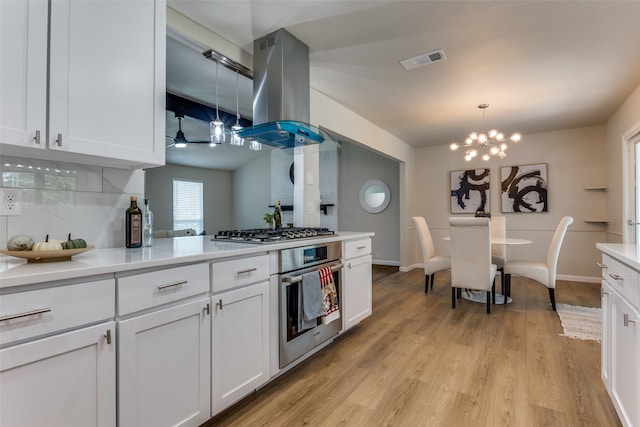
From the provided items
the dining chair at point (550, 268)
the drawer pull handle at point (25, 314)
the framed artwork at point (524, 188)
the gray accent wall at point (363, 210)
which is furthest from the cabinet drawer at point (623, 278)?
the gray accent wall at point (363, 210)

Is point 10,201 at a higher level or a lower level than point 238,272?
higher

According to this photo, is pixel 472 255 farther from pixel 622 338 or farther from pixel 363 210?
pixel 363 210

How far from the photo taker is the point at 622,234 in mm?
3850

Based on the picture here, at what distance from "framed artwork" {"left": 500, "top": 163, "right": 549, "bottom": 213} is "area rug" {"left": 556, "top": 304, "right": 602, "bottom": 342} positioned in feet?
7.01

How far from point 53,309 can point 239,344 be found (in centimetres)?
88

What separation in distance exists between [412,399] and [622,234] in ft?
12.5

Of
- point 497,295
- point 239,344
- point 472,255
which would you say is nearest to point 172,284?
A: point 239,344

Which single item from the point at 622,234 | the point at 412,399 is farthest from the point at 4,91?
the point at 622,234

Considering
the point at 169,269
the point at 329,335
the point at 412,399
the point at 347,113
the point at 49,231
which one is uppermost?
the point at 347,113

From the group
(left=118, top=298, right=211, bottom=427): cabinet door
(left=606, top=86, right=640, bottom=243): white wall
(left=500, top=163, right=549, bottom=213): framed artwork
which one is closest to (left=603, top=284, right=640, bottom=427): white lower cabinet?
(left=118, top=298, right=211, bottom=427): cabinet door

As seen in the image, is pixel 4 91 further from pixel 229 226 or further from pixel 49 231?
pixel 229 226

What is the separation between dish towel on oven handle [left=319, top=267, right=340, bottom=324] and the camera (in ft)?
7.41

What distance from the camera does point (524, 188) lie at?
5.34 m

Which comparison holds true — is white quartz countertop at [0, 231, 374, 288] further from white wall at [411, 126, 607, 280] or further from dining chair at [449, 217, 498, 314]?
white wall at [411, 126, 607, 280]
